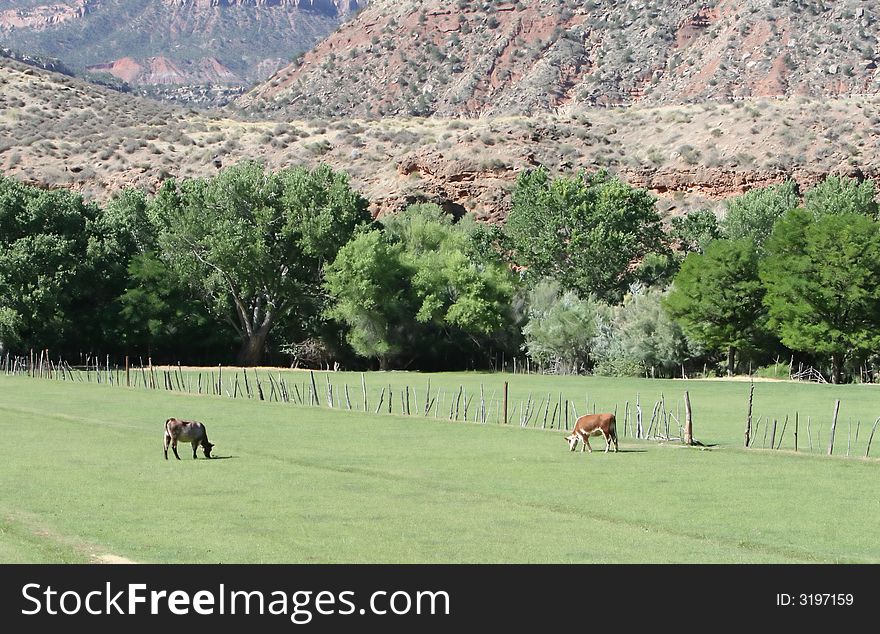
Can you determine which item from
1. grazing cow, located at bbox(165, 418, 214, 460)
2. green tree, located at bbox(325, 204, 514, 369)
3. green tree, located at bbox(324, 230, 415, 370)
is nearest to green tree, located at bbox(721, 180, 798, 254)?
green tree, located at bbox(325, 204, 514, 369)

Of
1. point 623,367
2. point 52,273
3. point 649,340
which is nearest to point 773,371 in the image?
point 649,340

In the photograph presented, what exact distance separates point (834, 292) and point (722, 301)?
7168 millimetres

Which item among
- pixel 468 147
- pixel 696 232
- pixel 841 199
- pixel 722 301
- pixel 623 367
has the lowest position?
pixel 623 367

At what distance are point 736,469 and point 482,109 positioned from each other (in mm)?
127224

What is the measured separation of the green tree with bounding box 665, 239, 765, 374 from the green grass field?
32127 mm

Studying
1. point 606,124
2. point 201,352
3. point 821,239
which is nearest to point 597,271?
point 821,239

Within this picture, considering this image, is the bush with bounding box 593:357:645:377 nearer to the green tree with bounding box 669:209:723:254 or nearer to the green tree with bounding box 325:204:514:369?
the green tree with bounding box 325:204:514:369

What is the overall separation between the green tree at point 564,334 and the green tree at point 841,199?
703 inches

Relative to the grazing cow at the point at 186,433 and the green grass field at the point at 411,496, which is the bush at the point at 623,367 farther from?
the grazing cow at the point at 186,433

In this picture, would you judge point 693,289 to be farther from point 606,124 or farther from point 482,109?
point 482,109

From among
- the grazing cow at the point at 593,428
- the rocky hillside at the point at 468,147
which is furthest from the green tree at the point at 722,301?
the grazing cow at the point at 593,428

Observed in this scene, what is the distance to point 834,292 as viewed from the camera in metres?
69.9

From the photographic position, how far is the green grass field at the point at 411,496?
64.4 ft

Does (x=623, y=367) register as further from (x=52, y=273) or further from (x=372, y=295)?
(x=52, y=273)
